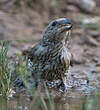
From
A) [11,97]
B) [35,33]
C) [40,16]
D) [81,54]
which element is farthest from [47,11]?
[11,97]

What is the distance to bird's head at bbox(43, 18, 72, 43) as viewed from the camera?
6.13 metres

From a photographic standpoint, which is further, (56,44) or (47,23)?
(47,23)

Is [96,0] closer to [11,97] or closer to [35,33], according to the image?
[35,33]

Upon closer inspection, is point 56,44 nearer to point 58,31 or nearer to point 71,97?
point 58,31

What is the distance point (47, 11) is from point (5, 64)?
511cm

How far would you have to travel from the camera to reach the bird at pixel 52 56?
20.8 feet

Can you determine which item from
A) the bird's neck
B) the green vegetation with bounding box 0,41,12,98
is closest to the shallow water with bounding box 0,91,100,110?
the green vegetation with bounding box 0,41,12,98

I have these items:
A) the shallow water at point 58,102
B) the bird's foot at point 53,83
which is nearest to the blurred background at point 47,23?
the bird's foot at point 53,83

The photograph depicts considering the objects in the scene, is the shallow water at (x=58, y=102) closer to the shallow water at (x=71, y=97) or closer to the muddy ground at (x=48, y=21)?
the shallow water at (x=71, y=97)

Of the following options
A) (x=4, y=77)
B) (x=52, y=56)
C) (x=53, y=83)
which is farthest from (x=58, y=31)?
(x=4, y=77)

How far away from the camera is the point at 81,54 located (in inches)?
352

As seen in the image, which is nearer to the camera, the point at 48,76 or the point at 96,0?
the point at 48,76

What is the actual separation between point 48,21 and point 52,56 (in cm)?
400

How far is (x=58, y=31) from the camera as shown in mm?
6312
